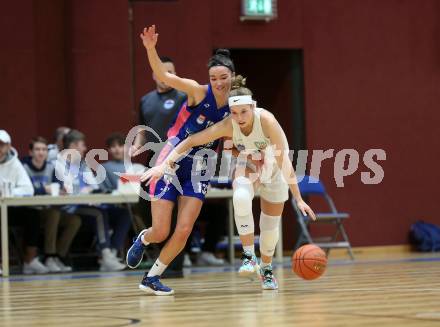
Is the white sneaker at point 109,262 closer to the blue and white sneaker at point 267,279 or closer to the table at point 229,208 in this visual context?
the table at point 229,208

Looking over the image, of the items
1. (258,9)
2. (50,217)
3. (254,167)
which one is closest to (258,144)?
(254,167)

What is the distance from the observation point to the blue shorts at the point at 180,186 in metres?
6.35

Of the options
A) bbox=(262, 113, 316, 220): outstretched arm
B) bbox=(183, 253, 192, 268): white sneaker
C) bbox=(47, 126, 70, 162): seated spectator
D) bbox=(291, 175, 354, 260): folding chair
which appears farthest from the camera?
bbox=(291, 175, 354, 260): folding chair

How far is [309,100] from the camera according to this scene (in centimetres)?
1259

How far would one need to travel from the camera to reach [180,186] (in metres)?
6.40

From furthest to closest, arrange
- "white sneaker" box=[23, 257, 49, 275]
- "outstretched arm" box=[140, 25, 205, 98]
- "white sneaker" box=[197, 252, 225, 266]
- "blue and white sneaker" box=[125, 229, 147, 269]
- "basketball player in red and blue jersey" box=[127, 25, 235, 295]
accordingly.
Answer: "white sneaker" box=[197, 252, 225, 266], "white sneaker" box=[23, 257, 49, 275], "blue and white sneaker" box=[125, 229, 147, 269], "basketball player in red and blue jersey" box=[127, 25, 235, 295], "outstretched arm" box=[140, 25, 205, 98]

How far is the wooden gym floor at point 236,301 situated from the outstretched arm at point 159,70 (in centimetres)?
140

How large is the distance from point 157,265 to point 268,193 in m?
0.91

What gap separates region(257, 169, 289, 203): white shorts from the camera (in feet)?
21.0

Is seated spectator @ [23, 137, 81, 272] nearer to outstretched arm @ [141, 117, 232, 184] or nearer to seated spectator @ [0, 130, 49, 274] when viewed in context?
seated spectator @ [0, 130, 49, 274]

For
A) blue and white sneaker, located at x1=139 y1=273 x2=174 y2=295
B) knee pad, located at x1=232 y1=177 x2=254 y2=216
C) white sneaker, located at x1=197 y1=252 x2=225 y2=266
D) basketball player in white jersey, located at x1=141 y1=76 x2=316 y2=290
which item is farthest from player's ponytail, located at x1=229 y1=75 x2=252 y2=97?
white sneaker, located at x1=197 y1=252 x2=225 y2=266

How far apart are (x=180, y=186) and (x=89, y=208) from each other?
4.27 meters

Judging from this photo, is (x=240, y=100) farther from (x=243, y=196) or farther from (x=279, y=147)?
(x=243, y=196)

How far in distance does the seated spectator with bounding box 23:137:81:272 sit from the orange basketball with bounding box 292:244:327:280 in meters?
4.64
